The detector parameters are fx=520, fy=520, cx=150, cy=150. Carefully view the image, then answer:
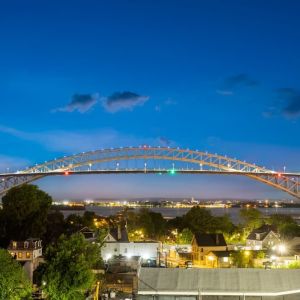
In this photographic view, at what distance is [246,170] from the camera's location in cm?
5675

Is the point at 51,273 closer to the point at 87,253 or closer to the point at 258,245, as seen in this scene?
the point at 87,253

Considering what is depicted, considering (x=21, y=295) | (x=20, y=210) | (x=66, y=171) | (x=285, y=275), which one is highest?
(x=66, y=171)

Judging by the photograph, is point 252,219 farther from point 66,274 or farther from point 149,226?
point 66,274

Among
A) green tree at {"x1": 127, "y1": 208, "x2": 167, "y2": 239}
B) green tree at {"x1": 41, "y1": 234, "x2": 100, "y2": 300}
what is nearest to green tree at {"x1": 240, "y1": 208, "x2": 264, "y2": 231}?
green tree at {"x1": 127, "y1": 208, "x2": 167, "y2": 239}

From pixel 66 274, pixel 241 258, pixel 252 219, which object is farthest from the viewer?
pixel 252 219

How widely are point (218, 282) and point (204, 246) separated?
1791 centimetres

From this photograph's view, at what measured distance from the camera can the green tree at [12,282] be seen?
14.5 metres

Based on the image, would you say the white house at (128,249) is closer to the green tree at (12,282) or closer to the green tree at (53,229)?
the green tree at (53,229)

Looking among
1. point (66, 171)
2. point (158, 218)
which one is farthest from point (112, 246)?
point (66, 171)

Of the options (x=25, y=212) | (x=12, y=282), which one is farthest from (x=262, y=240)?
(x=12, y=282)

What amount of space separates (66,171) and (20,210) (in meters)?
27.9

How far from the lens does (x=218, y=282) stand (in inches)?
428

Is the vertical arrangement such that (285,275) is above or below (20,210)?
below

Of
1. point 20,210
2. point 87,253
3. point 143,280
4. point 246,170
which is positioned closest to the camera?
point 143,280
